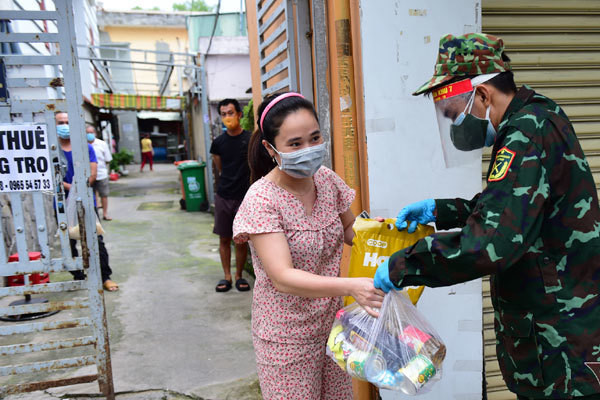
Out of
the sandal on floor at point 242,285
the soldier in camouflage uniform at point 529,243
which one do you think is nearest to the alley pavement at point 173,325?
the sandal on floor at point 242,285

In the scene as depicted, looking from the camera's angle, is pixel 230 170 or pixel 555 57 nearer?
pixel 555 57

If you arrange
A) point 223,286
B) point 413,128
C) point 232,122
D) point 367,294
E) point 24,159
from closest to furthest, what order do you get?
point 367,294 → point 413,128 → point 24,159 → point 232,122 → point 223,286

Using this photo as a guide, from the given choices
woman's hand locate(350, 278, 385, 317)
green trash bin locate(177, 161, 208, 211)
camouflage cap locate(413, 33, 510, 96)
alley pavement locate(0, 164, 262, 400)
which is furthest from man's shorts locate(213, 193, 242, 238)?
green trash bin locate(177, 161, 208, 211)

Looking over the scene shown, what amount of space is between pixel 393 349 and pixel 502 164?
0.65m

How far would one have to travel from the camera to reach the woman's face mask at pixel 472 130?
140 cm

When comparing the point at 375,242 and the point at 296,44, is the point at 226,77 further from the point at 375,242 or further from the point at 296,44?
the point at 375,242

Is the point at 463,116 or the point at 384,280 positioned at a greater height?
the point at 463,116

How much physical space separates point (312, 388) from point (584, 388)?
0.89 meters

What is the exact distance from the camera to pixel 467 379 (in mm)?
2447

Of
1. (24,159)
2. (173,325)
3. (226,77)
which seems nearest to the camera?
(24,159)

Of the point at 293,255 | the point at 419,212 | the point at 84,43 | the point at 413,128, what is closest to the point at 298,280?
the point at 293,255

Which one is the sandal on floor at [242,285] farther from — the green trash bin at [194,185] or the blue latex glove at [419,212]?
the green trash bin at [194,185]

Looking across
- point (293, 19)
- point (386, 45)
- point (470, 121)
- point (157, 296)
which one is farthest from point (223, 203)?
point (470, 121)

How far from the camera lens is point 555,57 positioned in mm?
2641
